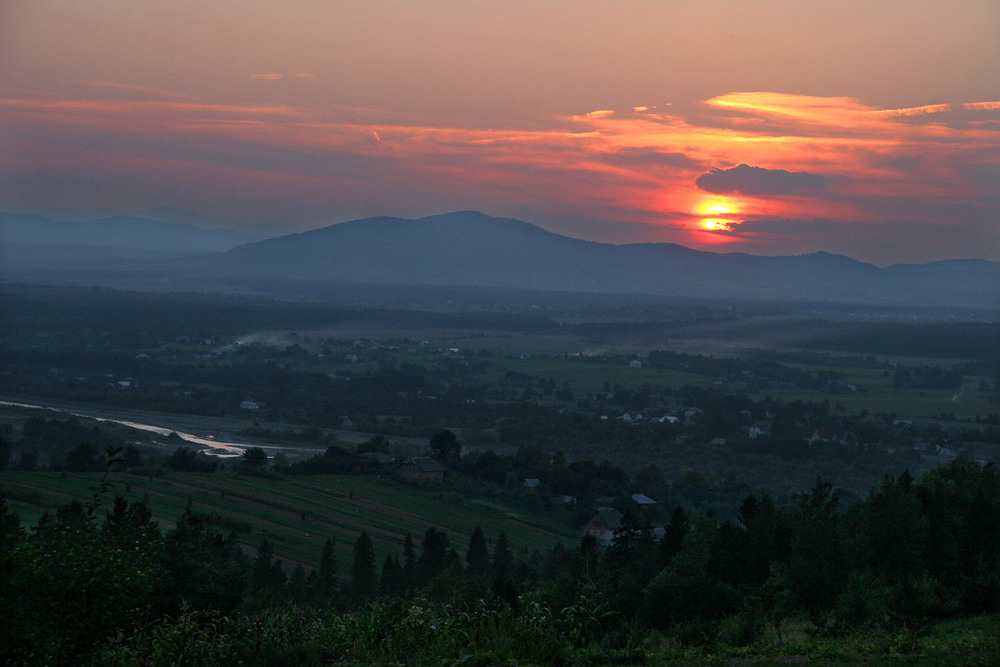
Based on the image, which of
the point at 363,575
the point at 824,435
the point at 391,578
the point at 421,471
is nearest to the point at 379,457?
the point at 421,471

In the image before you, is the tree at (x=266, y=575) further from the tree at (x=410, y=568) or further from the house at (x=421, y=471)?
the house at (x=421, y=471)

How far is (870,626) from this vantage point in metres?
8.48

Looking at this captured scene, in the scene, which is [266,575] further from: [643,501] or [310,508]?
[643,501]

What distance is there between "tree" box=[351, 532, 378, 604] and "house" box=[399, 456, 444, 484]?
58.1 feet

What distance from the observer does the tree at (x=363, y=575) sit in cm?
2139

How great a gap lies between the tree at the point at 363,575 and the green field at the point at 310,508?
1614 mm

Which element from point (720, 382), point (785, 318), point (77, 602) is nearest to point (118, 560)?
point (77, 602)

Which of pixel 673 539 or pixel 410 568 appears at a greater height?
pixel 673 539

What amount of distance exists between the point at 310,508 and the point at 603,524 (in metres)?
11.9

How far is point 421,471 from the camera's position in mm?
42125

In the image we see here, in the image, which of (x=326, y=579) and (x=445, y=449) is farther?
(x=445, y=449)

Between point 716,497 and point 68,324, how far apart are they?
3578 inches

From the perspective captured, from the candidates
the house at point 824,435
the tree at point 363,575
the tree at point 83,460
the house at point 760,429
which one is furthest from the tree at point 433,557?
the house at point 760,429

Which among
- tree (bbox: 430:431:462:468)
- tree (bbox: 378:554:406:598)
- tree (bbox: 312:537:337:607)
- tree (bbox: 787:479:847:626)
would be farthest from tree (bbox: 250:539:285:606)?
tree (bbox: 430:431:462:468)
